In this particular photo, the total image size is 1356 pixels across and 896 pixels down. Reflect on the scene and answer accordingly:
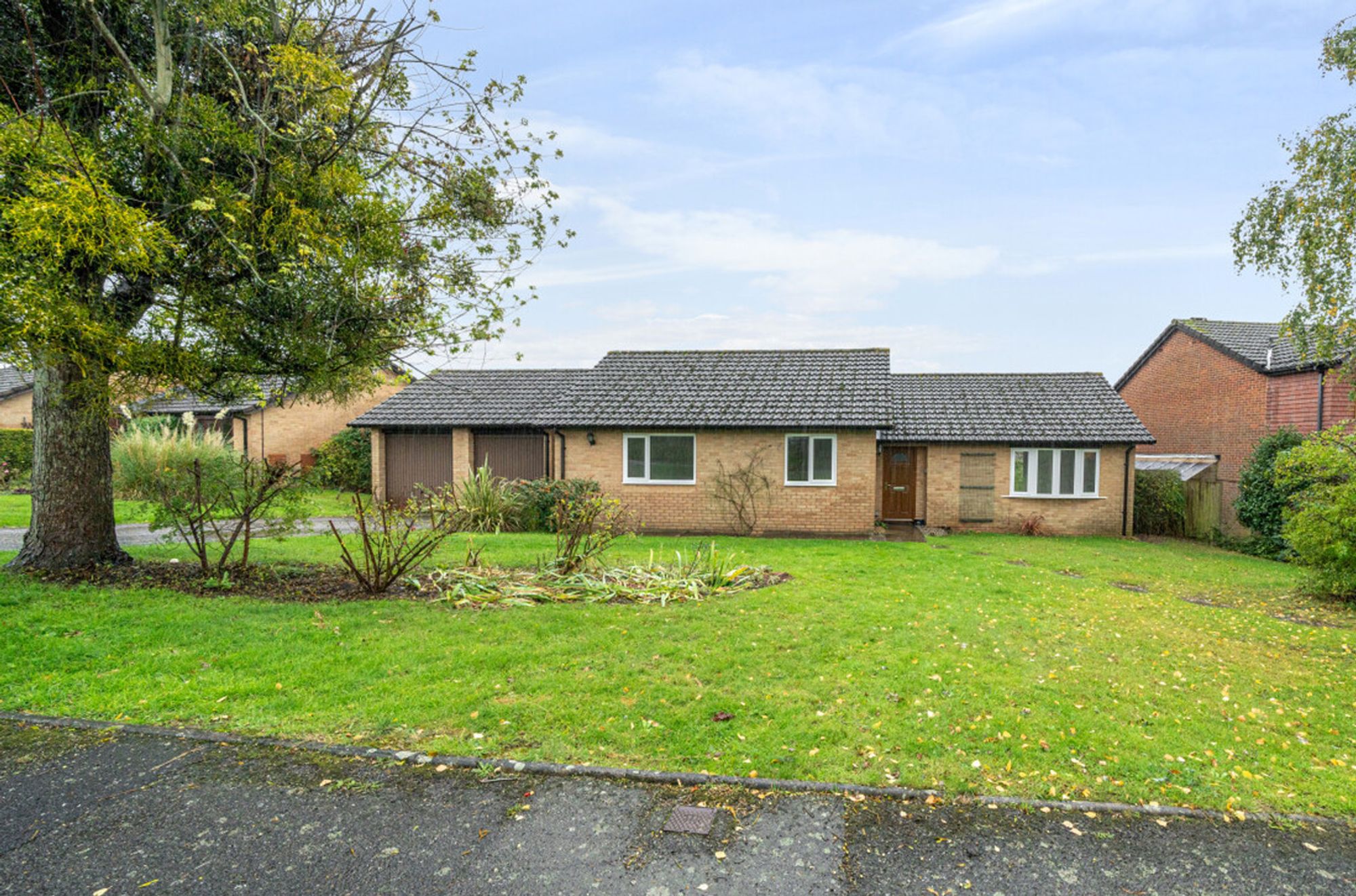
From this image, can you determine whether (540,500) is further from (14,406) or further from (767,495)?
(14,406)

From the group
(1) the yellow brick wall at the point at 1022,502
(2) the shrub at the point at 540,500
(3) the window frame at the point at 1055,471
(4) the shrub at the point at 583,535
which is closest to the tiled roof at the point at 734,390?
(2) the shrub at the point at 540,500

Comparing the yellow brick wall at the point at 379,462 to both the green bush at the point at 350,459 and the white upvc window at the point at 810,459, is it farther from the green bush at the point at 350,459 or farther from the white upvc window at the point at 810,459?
the white upvc window at the point at 810,459

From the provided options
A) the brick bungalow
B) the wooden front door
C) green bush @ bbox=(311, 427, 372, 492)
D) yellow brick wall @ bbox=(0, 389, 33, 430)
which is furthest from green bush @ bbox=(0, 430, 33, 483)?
the wooden front door

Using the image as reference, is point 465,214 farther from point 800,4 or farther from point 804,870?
point 804,870

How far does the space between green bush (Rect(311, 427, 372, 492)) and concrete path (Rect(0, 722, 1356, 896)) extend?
19.9 metres

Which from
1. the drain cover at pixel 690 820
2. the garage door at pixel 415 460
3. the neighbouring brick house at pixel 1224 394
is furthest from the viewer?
the garage door at pixel 415 460

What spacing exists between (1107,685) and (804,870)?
388cm

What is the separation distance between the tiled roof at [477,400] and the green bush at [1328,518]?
603 inches

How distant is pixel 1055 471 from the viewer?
17.7 meters

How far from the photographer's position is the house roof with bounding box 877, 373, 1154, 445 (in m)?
17.5

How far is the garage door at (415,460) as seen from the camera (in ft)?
68.1

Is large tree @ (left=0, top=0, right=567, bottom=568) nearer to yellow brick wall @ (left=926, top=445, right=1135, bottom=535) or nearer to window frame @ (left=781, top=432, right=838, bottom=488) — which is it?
window frame @ (left=781, top=432, right=838, bottom=488)

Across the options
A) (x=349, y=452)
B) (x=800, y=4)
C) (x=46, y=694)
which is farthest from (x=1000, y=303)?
(x=349, y=452)

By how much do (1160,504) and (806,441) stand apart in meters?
9.64
